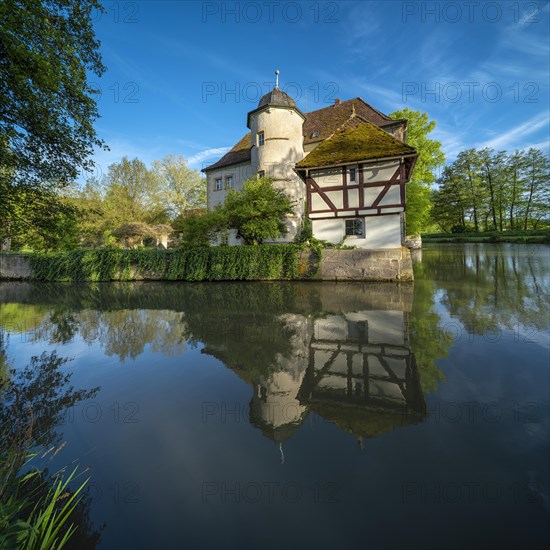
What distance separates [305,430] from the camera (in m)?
2.85

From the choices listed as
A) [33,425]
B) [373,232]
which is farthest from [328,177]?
[33,425]

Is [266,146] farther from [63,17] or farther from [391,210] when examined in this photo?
[63,17]

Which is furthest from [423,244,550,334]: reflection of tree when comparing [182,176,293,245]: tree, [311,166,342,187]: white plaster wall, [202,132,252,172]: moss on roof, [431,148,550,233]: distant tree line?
[431,148,550,233]: distant tree line

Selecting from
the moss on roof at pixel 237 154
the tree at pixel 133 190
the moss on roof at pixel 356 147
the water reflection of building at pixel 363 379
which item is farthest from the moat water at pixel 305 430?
the tree at pixel 133 190

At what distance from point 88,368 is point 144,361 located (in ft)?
2.82

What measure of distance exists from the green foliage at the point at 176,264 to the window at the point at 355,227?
3064mm

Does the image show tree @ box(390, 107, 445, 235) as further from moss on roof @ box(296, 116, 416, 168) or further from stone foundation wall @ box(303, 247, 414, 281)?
stone foundation wall @ box(303, 247, 414, 281)

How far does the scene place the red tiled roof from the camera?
21922mm

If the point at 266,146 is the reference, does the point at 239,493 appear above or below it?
below

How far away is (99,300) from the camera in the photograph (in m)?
11.4

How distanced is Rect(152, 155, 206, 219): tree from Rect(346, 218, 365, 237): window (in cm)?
2502

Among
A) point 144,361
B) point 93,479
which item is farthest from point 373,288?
point 93,479

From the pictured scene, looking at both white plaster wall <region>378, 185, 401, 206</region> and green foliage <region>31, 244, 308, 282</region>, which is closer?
→ white plaster wall <region>378, 185, 401, 206</region>

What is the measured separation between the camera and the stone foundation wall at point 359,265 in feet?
41.9
